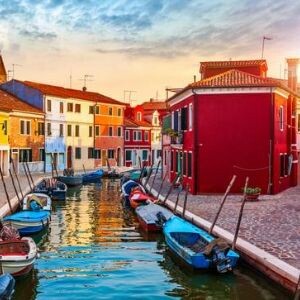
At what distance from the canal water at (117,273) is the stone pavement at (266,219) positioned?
140 centimetres

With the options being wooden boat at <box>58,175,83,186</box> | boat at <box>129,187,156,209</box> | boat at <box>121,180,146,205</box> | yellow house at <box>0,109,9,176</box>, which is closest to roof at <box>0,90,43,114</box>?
yellow house at <box>0,109,9,176</box>

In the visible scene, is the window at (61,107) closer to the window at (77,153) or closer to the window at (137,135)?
the window at (77,153)

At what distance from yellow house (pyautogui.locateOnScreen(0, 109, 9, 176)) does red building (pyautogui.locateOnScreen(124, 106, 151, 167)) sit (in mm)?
23311

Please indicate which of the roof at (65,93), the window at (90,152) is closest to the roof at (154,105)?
the roof at (65,93)

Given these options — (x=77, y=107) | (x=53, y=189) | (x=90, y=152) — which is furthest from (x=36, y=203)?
(x=90, y=152)

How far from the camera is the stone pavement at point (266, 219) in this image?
596 inches

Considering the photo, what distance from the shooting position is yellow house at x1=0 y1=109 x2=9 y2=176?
44406 millimetres

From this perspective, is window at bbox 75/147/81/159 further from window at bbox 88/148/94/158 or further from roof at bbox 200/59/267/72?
roof at bbox 200/59/267/72

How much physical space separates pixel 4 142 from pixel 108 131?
19715mm

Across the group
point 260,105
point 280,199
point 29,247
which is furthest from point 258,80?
point 29,247

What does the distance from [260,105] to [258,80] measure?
1.49 meters

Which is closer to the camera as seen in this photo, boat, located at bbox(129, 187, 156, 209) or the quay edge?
the quay edge

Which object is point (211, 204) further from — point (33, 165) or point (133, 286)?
point (33, 165)

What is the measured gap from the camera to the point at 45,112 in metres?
52.9
